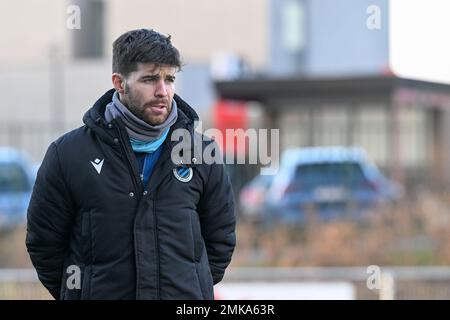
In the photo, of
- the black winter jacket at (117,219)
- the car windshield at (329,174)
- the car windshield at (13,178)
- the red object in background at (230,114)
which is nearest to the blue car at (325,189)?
the car windshield at (329,174)

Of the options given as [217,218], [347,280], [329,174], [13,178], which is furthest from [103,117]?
[329,174]

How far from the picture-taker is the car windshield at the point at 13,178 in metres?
15.3

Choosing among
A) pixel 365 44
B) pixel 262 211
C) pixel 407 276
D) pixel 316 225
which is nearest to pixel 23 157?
pixel 262 211

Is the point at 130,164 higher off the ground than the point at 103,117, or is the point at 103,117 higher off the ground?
the point at 103,117

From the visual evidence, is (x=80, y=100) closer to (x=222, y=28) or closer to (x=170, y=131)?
(x=222, y=28)

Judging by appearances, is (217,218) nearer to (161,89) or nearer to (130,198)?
(130,198)

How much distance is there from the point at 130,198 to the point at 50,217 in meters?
0.32

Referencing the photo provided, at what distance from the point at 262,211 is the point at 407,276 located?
5078 millimetres

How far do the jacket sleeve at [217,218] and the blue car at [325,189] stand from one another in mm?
9298

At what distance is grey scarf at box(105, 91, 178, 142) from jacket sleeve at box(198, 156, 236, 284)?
261 millimetres

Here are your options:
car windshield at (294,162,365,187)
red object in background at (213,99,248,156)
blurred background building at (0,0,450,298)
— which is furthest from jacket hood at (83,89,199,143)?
red object in background at (213,99,248,156)

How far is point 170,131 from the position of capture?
3.67 meters

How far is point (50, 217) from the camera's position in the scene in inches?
143

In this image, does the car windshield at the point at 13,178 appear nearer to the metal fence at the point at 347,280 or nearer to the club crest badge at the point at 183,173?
the metal fence at the point at 347,280
